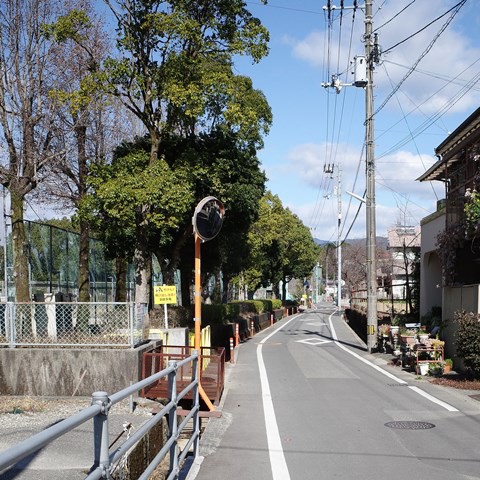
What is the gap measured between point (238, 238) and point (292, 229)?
30.4 meters

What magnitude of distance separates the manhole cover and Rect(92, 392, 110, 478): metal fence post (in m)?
7.00

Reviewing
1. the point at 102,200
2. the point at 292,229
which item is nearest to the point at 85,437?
the point at 102,200

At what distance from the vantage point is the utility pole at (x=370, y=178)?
73.9 ft

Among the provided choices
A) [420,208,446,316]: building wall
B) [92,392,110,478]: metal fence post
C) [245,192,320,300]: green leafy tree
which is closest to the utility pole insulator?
[420,208,446,316]: building wall

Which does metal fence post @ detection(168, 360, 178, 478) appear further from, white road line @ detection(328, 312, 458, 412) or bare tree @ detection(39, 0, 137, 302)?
bare tree @ detection(39, 0, 137, 302)

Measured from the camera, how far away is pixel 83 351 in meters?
10.8

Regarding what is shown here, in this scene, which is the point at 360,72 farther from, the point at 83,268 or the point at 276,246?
the point at 276,246

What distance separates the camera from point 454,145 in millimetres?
18938

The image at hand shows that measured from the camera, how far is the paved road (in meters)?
6.63

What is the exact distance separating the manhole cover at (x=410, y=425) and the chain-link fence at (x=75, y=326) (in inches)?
195

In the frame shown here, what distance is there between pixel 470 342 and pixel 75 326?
28.1 ft

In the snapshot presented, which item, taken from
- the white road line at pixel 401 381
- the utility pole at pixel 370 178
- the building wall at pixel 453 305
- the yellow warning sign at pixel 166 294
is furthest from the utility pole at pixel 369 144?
the yellow warning sign at pixel 166 294

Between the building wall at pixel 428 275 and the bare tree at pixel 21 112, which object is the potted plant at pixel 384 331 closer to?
the building wall at pixel 428 275

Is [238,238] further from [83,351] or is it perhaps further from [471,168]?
[83,351]
